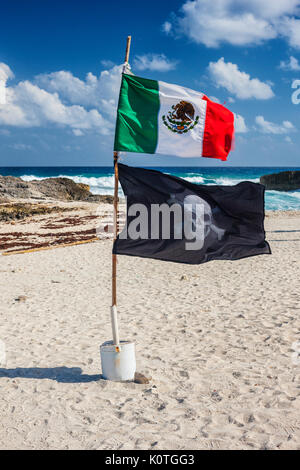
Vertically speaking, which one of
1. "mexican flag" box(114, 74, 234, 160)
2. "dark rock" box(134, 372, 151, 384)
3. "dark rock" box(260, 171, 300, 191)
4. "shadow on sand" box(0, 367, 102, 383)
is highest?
"dark rock" box(260, 171, 300, 191)

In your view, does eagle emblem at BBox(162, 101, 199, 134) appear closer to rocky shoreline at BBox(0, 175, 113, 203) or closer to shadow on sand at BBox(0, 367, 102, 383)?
shadow on sand at BBox(0, 367, 102, 383)

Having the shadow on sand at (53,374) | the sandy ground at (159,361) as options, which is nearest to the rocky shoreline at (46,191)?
the sandy ground at (159,361)

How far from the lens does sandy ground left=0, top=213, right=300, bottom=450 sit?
14.1 ft

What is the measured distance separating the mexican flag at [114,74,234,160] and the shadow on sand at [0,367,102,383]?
3.09 m

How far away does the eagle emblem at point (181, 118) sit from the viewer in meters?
5.41

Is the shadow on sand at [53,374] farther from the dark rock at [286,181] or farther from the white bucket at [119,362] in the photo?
the dark rock at [286,181]

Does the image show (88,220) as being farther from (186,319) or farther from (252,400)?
(252,400)

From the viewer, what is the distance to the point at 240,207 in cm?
602

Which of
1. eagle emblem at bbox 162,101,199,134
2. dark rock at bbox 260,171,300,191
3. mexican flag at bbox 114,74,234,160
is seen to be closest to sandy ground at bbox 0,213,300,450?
mexican flag at bbox 114,74,234,160

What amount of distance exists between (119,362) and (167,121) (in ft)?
10.5

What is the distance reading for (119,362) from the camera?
5410mm

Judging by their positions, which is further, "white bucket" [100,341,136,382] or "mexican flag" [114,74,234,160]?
"white bucket" [100,341,136,382]

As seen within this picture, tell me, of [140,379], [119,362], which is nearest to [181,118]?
[119,362]

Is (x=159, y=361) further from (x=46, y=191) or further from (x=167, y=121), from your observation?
(x=46, y=191)
